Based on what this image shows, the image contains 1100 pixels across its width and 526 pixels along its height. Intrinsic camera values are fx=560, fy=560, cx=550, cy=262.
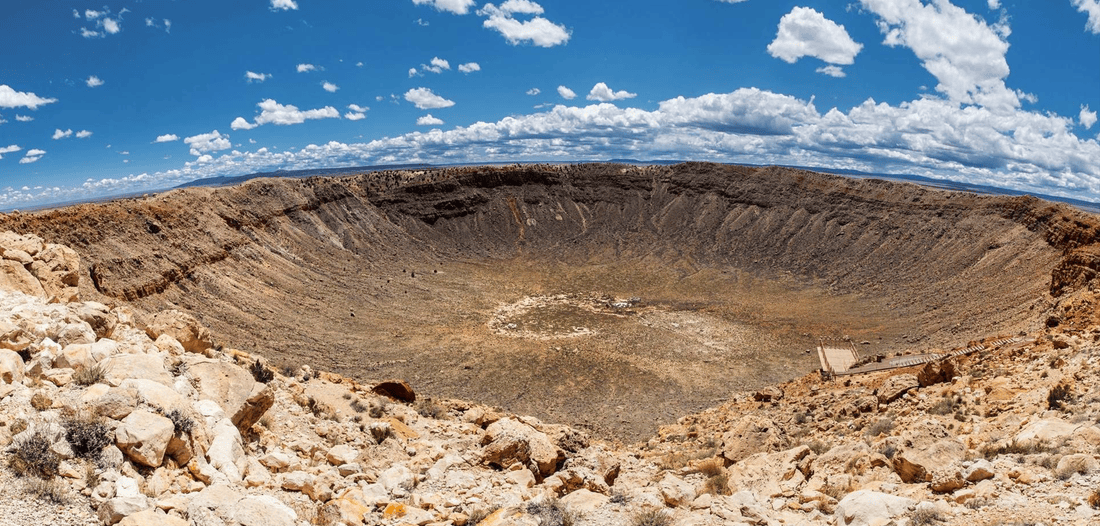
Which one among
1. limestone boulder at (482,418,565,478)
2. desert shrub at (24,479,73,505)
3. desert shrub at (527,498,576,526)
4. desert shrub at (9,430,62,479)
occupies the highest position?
desert shrub at (9,430,62,479)

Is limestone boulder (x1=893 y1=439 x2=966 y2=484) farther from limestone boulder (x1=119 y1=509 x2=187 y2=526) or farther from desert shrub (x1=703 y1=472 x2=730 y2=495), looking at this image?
limestone boulder (x1=119 y1=509 x2=187 y2=526)

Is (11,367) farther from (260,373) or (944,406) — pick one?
(944,406)

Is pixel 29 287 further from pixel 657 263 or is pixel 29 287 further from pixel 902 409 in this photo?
pixel 657 263

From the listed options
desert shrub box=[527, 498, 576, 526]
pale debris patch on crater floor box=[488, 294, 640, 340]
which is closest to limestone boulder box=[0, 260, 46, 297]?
desert shrub box=[527, 498, 576, 526]

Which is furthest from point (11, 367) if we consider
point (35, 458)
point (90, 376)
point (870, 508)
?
point (870, 508)

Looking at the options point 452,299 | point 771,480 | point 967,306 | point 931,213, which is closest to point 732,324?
point 967,306

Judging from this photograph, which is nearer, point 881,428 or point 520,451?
point 520,451
